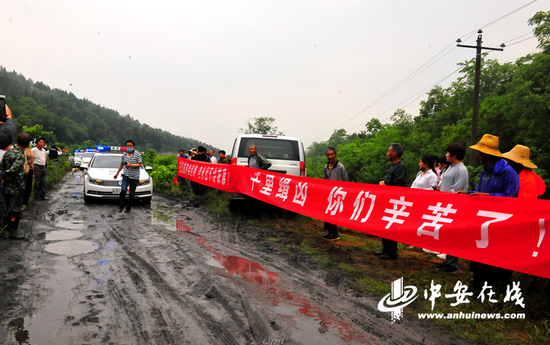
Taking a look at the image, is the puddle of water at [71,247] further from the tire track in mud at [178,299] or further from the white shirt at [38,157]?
the white shirt at [38,157]

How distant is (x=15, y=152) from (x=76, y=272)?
3083mm

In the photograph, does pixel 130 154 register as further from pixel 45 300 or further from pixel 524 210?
pixel 524 210

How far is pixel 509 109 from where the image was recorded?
2603 cm

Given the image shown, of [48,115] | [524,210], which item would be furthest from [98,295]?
[48,115]

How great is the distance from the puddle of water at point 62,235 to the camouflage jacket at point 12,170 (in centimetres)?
96

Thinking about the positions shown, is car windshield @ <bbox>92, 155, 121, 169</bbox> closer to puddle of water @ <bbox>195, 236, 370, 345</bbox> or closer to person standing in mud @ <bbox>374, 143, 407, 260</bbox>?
puddle of water @ <bbox>195, 236, 370, 345</bbox>

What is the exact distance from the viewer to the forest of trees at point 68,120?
111812 millimetres

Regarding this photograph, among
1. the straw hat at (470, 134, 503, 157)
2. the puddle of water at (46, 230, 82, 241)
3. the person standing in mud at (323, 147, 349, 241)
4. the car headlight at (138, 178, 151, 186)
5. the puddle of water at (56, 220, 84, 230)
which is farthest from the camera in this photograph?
the car headlight at (138, 178, 151, 186)

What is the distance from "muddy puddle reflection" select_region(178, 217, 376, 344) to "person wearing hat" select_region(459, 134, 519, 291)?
194 centimetres

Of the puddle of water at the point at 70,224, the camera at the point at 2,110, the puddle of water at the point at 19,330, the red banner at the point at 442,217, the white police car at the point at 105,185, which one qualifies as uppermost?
the camera at the point at 2,110

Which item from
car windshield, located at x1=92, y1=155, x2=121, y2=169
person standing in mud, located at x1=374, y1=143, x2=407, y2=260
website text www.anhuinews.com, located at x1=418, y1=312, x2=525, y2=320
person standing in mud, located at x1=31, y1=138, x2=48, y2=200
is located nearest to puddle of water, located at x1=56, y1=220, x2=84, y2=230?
car windshield, located at x1=92, y1=155, x2=121, y2=169

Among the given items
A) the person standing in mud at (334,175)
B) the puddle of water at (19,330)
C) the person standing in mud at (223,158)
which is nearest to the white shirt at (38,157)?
the person standing in mud at (223,158)

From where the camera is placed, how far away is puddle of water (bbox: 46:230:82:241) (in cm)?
674

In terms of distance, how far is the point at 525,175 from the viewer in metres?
4.50
